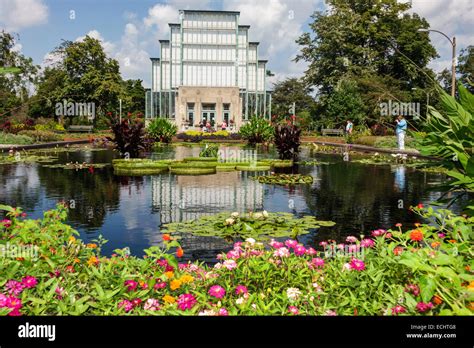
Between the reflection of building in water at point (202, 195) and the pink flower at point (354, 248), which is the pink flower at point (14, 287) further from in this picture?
the reflection of building in water at point (202, 195)

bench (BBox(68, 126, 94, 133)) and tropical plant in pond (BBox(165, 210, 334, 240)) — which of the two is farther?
bench (BBox(68, 126, 94, 133))

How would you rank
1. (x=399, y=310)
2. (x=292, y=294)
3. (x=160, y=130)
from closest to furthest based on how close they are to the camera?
(x=399, y=310) < (x=292, y=294) < (x=160, y=130)

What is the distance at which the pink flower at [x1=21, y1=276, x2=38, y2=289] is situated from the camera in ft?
11.6

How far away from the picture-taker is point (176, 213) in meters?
9.16

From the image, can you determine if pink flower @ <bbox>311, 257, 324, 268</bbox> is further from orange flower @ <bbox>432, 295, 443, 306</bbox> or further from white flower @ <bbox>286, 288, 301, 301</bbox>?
orange flower @ <bbox>432, 295, 443, 306</bbox>

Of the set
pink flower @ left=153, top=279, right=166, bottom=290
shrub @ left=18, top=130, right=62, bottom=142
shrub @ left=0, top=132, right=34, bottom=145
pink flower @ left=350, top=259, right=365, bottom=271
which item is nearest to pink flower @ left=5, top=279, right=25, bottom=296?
pink flower @ left=153, top=279, right=166, bottom=290

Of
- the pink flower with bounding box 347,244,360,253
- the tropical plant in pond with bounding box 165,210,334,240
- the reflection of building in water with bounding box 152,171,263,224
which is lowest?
the tropical plant in pond with bounding box 165,210,334,240

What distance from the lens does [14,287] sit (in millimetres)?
3512

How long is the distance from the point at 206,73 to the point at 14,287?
2254 inches

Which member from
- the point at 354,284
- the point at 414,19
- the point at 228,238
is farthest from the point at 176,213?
the point at 414,19

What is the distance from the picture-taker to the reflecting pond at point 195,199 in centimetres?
750

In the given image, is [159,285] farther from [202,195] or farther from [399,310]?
[202,195]

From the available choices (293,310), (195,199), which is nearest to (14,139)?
(195,199)

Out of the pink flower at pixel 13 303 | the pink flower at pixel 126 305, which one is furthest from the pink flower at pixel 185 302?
the pink flower at pixel 13 303
